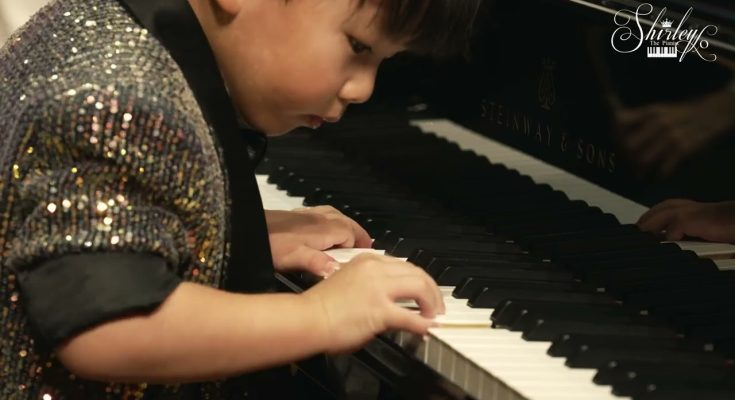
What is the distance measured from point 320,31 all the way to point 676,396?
53cm

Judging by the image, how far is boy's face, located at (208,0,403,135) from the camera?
59.8 inches

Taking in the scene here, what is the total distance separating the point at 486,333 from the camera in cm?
143

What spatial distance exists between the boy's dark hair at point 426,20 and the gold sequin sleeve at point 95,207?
280mm

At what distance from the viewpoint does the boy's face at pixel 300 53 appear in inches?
59.8

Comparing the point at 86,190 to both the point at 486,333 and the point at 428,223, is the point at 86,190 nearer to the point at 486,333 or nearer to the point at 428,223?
the point at 486,333

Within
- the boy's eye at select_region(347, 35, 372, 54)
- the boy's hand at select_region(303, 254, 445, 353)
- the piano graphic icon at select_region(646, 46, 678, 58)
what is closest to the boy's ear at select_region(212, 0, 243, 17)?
the boy's eye at select_region(347, 35, 372, 54)

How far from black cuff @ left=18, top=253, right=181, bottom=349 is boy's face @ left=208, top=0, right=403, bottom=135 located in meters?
0.30

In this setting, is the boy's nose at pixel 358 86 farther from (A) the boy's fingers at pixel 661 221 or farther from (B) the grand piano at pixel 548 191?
(A) the boy's fingers at pixel 661 221

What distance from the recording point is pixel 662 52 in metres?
1.72

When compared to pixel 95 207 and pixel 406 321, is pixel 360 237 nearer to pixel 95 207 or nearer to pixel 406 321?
pixel 406 321

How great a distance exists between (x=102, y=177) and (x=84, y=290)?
0.10 meters

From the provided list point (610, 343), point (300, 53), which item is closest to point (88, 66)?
point (300, 53)

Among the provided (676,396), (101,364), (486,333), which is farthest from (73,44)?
(676,396)

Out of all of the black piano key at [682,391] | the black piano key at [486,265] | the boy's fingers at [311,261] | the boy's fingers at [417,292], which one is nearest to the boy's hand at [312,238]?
the boy's fingers at [311,261]
